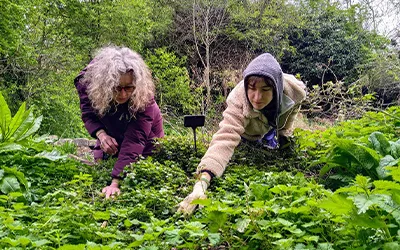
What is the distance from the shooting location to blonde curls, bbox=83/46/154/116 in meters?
2.83

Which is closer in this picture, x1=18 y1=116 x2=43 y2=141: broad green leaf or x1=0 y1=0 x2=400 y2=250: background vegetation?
x1=0 y1=0 x2=400 y2=250: background vegetation

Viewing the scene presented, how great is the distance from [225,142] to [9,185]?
1308 mm

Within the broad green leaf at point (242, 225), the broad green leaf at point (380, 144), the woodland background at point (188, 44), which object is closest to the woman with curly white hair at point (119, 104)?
the broad green leaf at point (242, 225)

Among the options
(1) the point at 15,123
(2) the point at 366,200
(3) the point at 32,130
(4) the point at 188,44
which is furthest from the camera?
(4) the point at 188,44

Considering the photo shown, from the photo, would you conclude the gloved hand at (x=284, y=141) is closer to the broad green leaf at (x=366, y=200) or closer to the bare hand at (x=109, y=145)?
the bare hand at (x=109, y=145)

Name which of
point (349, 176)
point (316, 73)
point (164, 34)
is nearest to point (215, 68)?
point (164, 34)

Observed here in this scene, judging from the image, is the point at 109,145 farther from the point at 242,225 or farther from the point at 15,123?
the point at 242,225

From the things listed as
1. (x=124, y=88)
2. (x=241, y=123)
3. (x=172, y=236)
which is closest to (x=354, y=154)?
→ (x=241, y=123)

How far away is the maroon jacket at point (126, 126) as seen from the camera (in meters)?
2.80

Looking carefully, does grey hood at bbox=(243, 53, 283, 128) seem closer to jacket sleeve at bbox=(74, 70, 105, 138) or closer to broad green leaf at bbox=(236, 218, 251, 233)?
jacket sleeve at bbox=(74, 70, 105, 138)

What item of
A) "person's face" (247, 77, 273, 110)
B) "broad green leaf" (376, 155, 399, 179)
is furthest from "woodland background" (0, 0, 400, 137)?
"broad green leaf" (376, 155, 399, 179)

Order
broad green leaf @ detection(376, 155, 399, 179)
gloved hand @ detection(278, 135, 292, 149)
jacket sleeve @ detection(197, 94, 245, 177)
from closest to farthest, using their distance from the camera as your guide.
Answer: broad green leaf @ detection(376, 155, 399, 179)
jacket sleeve @ detection(197, 94, 245, 177)
gloved hand @ detection(278, 135, 292, 149)

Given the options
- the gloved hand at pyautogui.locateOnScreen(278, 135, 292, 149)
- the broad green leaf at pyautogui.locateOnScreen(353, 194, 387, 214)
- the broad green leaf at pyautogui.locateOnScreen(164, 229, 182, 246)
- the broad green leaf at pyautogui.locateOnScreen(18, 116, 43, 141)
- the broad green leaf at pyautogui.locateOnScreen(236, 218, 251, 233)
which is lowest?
the gloved hand at pyautogui.locateOnScreen(278, 135, 292, 149)

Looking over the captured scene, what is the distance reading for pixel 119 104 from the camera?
3.04 m
